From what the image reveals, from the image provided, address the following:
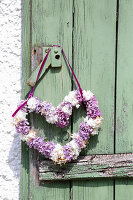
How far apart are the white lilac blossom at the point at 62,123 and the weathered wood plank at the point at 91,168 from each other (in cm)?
4

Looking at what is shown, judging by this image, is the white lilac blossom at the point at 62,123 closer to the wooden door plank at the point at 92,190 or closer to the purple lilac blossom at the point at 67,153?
the purple lilac blossom at the point at 67,153

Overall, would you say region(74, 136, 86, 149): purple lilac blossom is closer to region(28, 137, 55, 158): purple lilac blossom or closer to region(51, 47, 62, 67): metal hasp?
region(28, 137, 55, 158): purple lilac blossom

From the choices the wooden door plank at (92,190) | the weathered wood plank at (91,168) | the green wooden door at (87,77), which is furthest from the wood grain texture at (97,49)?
the wooden door plank at (92,190)

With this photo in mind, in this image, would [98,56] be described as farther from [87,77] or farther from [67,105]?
[67,105]

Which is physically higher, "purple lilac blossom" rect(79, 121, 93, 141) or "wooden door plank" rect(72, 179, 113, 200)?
"purple lilac blossom" rect(79, 121, 93, 141)

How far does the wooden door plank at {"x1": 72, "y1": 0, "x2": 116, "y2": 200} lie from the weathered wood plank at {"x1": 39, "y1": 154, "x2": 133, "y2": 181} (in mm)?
37

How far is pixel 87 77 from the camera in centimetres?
115

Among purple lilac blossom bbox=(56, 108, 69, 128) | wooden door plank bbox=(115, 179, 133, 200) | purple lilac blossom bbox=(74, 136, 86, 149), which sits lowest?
wooden door plank bbox=(115, 179, 133, 200)

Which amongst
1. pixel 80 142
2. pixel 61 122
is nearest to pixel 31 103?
pixel 61 122

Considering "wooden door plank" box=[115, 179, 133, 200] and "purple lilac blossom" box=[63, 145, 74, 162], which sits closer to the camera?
"purple lilac blossom" box=[63, 145, 74, 162]

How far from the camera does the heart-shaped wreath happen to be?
1.09 meters

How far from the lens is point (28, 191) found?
1.20m

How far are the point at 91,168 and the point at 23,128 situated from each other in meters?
0.32

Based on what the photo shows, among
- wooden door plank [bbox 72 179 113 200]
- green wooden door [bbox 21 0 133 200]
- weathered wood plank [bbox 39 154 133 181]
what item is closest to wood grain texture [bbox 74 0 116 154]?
green wooden door [bbox 21 0 133 200]
